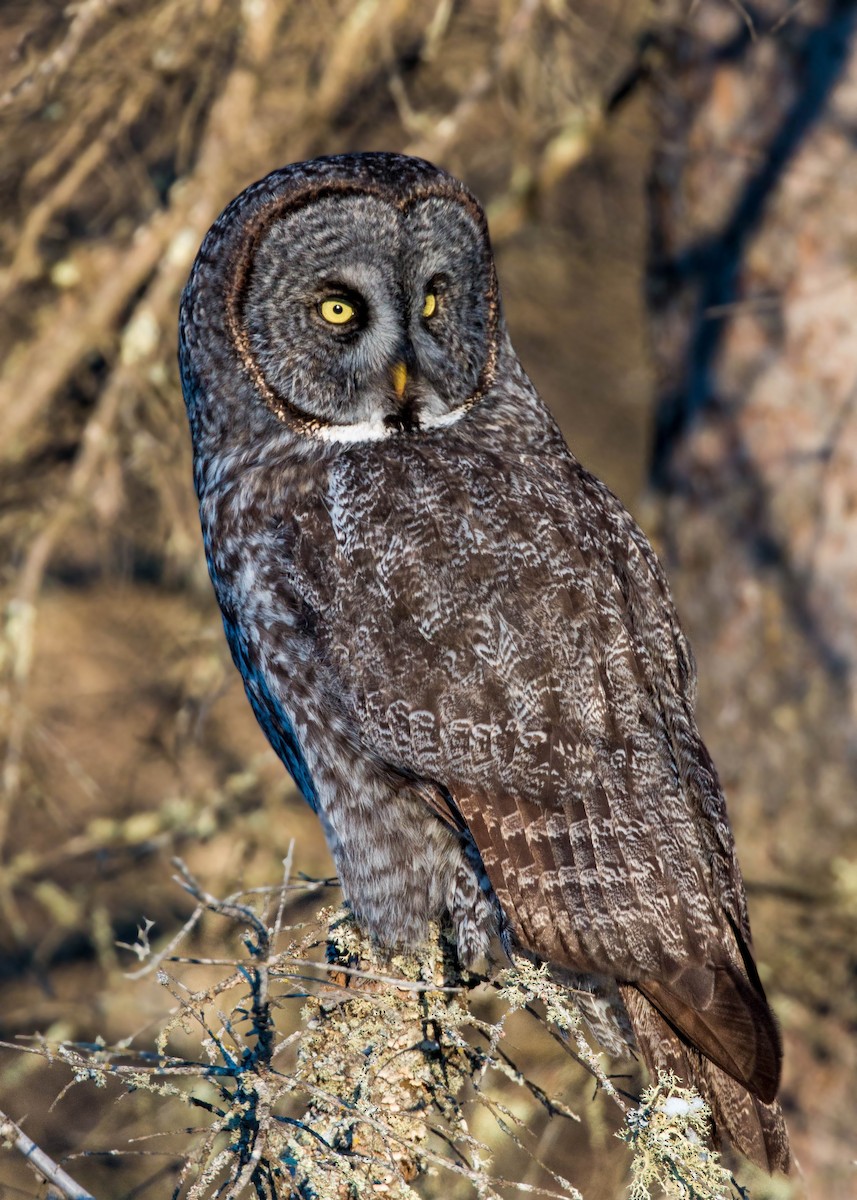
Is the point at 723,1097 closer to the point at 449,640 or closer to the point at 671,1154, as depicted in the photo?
the point at 671,1154

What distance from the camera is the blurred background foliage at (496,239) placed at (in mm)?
4027

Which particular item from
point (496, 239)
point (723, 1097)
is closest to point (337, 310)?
point (723, 1097)

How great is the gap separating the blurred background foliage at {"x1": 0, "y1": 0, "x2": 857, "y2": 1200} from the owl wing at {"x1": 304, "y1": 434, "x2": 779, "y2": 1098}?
136cm

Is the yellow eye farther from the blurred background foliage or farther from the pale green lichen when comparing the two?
the pale green lichen

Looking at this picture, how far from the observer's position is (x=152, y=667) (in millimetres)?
6906

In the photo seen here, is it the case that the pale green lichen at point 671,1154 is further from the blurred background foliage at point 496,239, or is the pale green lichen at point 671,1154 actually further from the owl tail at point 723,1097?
the blurred background foliage at point 496,239

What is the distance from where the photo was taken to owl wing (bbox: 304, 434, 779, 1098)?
235 cm

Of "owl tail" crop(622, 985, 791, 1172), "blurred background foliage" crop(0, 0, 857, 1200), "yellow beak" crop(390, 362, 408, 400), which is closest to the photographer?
"owl tail" crop(622, 985, 791, 1172)

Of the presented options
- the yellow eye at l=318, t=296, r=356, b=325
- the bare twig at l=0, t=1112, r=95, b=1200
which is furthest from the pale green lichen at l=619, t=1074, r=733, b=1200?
the yellow eye at l=318, t=296, r=356, b=325

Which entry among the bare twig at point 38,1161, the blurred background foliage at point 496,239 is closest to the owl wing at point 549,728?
the bare twig at point 38,1161

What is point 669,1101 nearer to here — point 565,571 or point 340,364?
point 565,571

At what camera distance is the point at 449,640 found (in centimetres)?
244

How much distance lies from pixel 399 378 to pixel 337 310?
0.70 ft

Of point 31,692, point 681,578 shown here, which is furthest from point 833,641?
point 31,692
